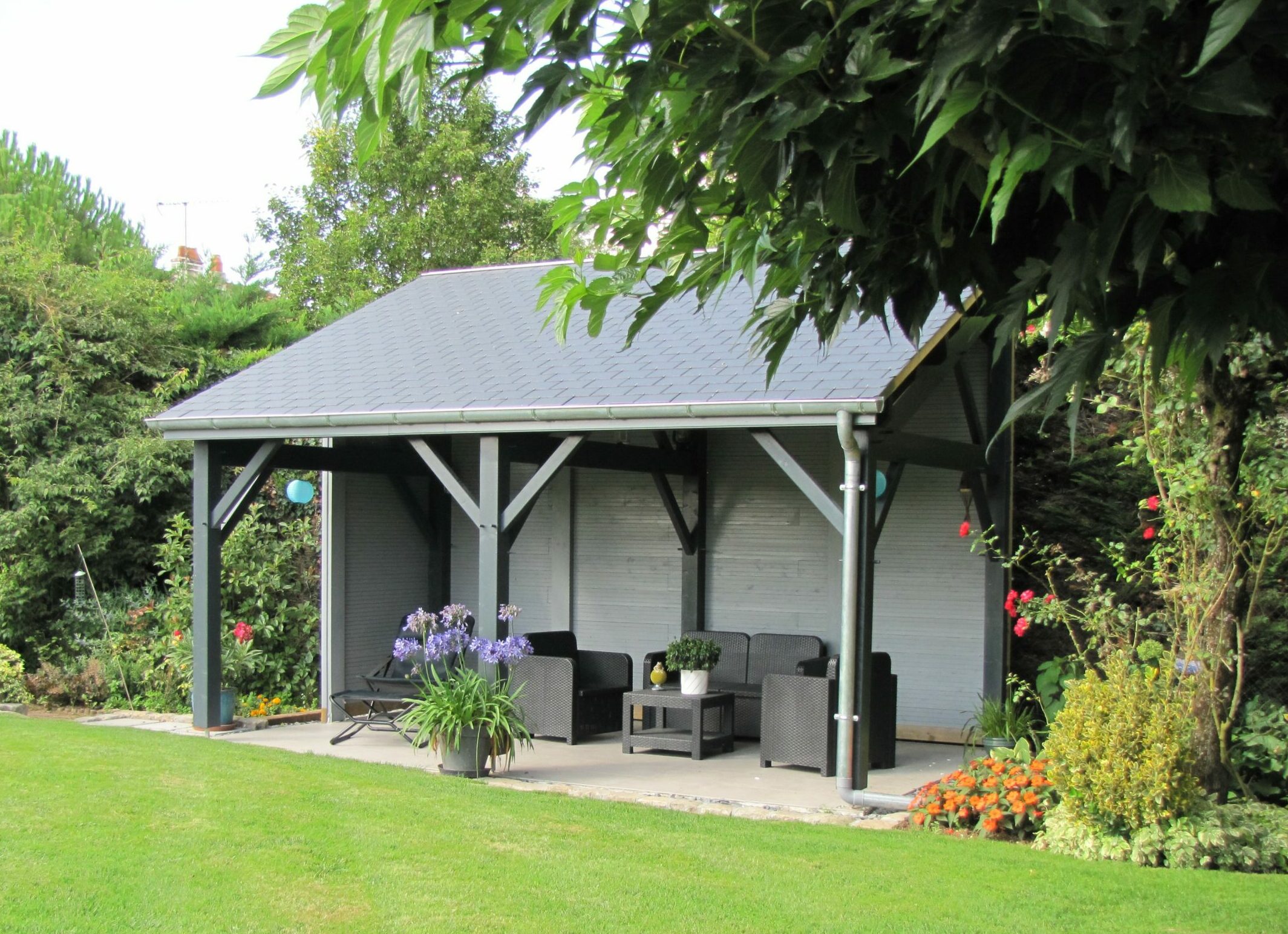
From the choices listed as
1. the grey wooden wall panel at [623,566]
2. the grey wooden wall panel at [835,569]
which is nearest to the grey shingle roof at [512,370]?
the grey wooden wall panel at [835,569]

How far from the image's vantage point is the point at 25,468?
1315 cm

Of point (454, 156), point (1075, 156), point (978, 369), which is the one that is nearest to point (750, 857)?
point (1075, 156)

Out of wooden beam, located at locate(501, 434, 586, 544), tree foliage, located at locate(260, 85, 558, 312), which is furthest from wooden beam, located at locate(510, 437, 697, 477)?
tree foliage, located at locate(260, 85, 558, 312)

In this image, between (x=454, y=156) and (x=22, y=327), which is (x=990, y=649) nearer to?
(x=22, y=327)

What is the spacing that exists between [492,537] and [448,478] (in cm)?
53

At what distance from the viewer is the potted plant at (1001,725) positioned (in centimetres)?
883

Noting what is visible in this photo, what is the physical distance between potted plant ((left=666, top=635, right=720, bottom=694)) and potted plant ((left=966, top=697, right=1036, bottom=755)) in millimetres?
1972

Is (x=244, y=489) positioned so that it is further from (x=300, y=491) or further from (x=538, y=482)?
(x=538, y=482)

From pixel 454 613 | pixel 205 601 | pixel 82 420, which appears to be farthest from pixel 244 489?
pixel 82 420

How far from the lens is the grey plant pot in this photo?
27.5ft

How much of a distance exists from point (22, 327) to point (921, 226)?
13.1m

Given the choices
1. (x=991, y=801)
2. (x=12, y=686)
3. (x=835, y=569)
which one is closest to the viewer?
(x=991, y=801)

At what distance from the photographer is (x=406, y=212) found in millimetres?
23406

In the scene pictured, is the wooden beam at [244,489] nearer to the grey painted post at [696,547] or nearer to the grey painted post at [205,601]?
the grey painted post at [205,601]
